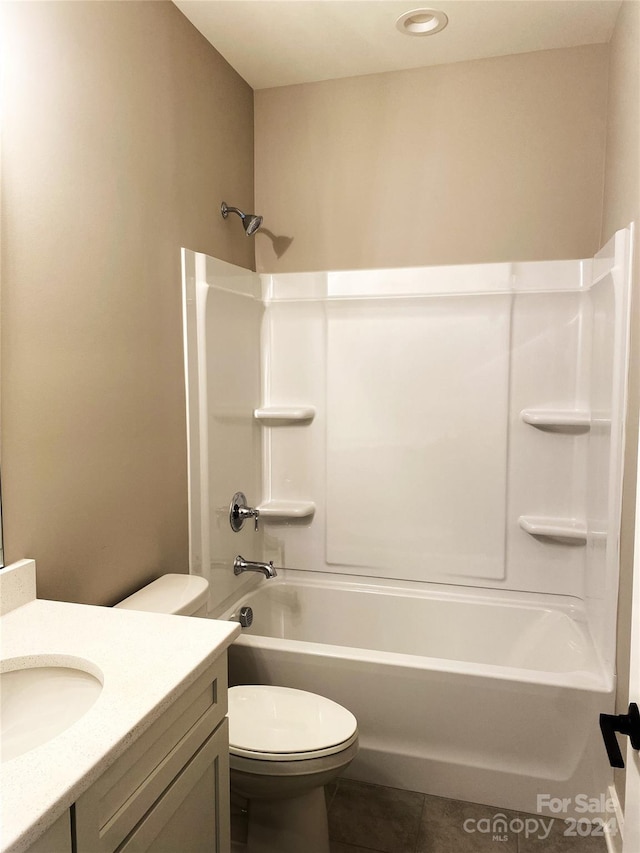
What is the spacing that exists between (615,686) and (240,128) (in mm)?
2518

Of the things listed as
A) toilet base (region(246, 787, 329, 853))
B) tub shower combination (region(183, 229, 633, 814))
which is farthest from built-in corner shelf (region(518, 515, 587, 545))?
toilet base (region(246, 787, 329, 853))

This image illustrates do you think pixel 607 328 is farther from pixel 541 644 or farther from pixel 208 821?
pixel 208 821

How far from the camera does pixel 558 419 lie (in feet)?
7.95

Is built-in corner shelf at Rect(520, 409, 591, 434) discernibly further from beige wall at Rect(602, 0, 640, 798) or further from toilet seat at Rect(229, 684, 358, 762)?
toilet seat at Rect(229, 684, 358, 762)

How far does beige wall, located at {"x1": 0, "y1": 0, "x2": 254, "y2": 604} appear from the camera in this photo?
144 centimetres

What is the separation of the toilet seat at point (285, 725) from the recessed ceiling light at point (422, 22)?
90.8 inches

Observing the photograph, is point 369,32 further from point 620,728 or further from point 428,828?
point 428,828

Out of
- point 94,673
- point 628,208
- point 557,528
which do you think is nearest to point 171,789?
point 94,673

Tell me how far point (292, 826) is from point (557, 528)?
4.71 ft

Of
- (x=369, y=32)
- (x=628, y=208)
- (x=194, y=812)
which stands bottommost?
(x=194, y=812)

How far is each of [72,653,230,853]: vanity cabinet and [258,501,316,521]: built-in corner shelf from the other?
1.48 metres

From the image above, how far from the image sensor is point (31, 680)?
1.17 m

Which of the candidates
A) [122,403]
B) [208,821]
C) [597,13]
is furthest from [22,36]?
[597,13]

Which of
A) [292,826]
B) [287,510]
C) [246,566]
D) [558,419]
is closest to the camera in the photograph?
[292,826]
